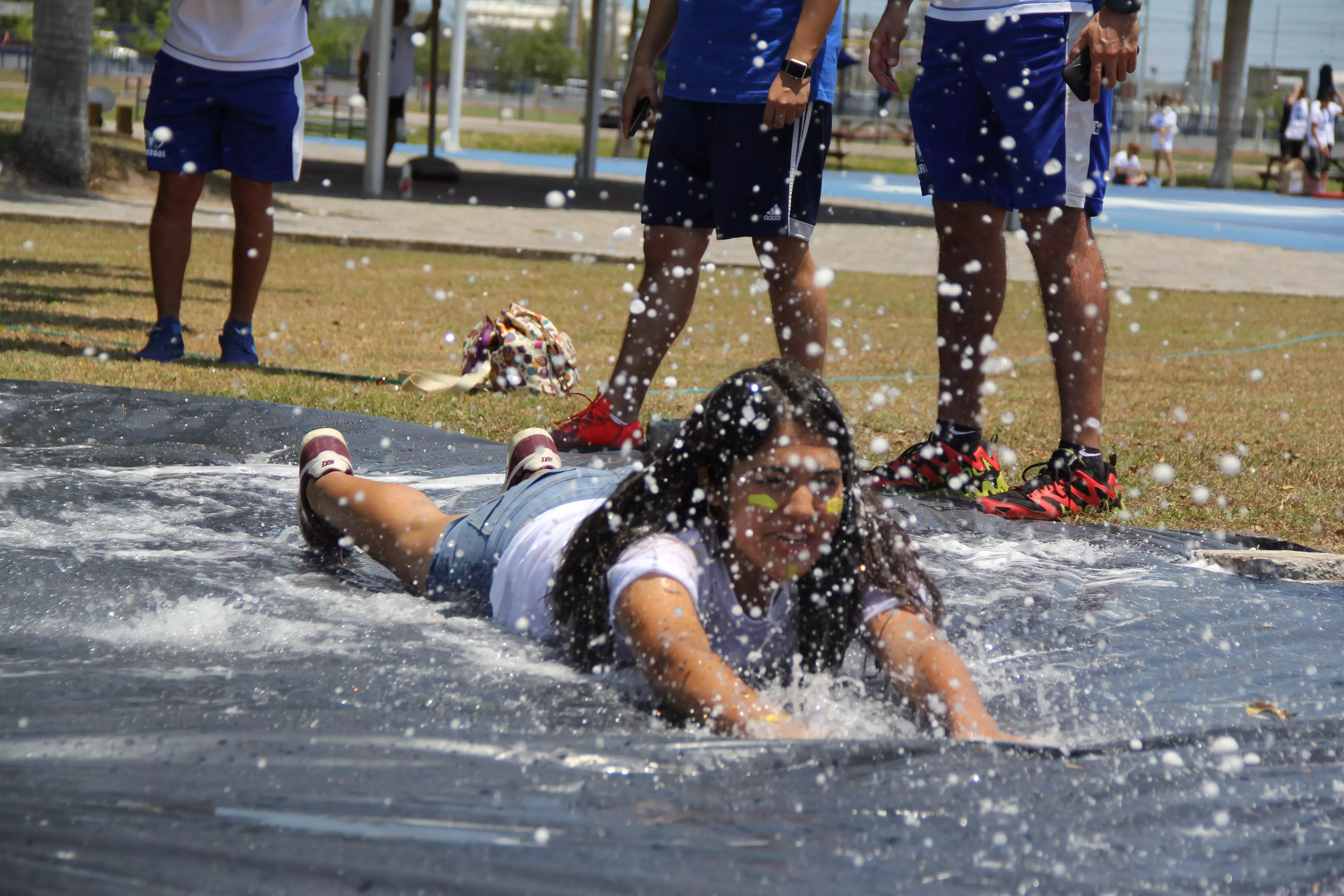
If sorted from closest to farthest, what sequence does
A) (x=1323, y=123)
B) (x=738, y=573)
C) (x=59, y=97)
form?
(x=738, y=573) → (x=59, y=97) → (x=1323, y=123)

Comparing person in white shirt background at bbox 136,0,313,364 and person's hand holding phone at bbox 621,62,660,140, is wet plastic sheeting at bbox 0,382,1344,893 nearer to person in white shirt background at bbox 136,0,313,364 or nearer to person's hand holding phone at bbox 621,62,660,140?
person's hand holding phone at bbox 621,62,660,140

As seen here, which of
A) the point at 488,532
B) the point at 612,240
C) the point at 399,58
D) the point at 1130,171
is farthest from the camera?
the point at 1130,171

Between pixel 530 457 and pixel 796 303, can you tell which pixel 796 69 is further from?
pixel 530 457

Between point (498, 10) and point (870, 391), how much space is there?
290 feet

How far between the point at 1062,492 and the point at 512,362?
1931 millimetres

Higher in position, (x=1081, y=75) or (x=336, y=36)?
(x=336, y=36)

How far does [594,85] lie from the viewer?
1805 centimetres

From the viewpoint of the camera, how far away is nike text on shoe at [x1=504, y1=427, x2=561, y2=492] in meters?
3.01

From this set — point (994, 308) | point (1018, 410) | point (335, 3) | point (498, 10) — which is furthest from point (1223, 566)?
point (498, 10)

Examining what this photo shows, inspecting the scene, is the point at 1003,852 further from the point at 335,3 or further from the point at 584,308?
the point at 335,3

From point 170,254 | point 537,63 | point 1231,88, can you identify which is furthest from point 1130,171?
point 537,63

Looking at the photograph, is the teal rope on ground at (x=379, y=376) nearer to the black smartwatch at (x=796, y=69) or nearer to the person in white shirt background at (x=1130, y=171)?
the black smartwatch at (x=796, y=69)

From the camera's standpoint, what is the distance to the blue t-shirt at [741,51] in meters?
3.85

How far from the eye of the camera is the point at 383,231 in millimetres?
10523
